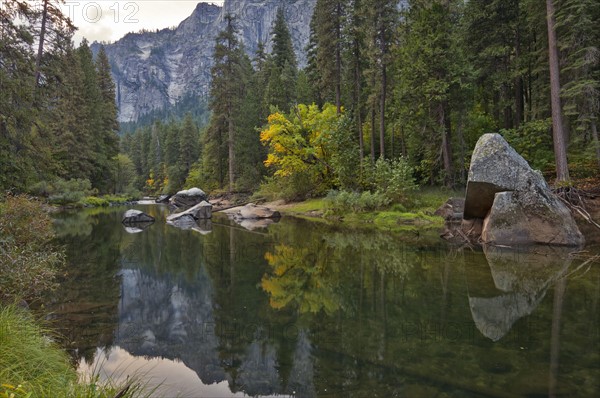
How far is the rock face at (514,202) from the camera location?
12.9 metres

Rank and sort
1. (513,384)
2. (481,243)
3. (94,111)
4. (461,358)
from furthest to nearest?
(94,111) < (481,243) < (461,358) < (513,384)

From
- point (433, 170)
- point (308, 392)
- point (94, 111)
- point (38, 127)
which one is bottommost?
point (308, 392)

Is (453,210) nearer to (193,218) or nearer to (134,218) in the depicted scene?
(193,218)

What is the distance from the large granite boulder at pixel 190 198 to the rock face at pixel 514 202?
31053mm

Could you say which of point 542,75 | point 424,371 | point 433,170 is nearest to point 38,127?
point 424,371

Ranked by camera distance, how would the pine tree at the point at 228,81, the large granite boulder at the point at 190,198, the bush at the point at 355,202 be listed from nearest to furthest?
the bush at the point at 355,202 → the pine tree at the point at 228,81 → the large granite boulder at the point at 190,198

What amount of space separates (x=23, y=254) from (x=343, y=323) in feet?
22.3

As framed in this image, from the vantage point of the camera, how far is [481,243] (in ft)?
46.1

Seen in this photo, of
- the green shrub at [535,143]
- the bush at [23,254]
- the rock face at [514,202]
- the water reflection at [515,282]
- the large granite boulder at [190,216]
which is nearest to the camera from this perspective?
the bush at [23,254]

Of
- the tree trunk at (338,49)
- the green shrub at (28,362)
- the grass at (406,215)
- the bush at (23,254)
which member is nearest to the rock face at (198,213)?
the grass at (406,215)

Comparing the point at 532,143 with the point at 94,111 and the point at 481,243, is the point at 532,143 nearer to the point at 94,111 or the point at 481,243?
the point at 481,243

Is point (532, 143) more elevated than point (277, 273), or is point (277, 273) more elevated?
point (532, 143)

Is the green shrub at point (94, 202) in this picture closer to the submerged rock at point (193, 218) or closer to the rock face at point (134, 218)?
the rock face at point (134, 218)

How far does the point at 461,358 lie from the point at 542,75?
2256cm
